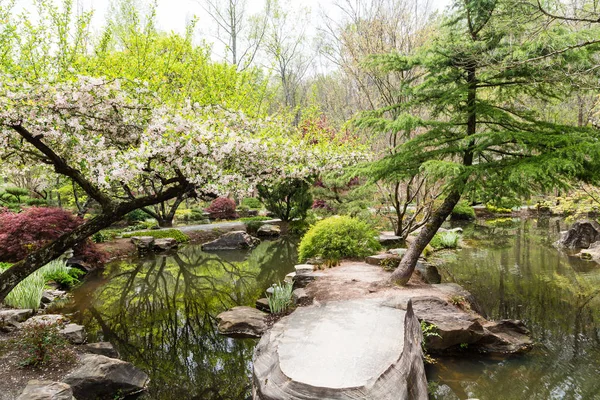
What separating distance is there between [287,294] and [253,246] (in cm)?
966

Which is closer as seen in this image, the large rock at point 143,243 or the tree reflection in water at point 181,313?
the tree reflection in water at point 181,313

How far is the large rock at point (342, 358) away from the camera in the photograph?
142 inches

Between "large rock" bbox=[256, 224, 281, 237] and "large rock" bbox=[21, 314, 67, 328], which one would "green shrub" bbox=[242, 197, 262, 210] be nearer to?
"large rock" bbox=[256, 224, 281, 237]

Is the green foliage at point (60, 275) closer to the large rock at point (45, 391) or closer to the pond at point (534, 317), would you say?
the large rock at point (45, 391)

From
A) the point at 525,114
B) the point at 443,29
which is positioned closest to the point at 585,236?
the point at 525,114

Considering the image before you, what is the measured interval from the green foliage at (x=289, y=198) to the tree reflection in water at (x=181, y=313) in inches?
188

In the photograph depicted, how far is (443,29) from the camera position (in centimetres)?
746

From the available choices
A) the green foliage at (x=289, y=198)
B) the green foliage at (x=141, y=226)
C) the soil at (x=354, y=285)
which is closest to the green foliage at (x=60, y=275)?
the soil at (x=354, y=285)

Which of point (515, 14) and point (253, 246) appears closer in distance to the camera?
point (515, 14)

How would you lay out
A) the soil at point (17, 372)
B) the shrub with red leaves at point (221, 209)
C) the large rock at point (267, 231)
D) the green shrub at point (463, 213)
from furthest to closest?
the shrub with red leaves at point (221, 209) < the green shrub at point (463, 213) < the large rock at point (267, 231) < the soil at point (17, 372)

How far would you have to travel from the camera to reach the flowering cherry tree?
16.5ft

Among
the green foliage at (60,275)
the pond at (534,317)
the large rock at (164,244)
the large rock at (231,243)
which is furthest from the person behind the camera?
the large rock at (231,243)

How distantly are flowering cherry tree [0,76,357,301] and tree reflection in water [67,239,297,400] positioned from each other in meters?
2.44

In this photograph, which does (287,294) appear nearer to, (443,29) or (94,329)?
(94,329)
